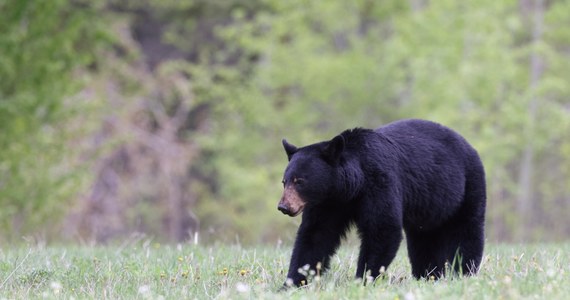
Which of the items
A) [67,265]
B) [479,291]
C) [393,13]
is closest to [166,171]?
[393,13]

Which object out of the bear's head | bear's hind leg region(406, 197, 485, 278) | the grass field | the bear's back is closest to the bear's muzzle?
the bear's head

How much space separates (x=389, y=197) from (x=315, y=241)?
0.60 metres

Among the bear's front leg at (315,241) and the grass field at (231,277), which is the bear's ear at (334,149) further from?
the grass field at (231,277)

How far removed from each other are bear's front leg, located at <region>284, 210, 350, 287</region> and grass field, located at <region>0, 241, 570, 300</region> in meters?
0.17

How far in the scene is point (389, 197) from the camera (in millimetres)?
5957

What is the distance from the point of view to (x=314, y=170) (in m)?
6.03

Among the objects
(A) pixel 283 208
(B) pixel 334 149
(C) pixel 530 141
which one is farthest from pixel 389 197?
(C) pixel 530 141

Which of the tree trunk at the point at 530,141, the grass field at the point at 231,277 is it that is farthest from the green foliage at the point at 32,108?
the tree trunk at the point at 530,141

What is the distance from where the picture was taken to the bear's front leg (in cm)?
612

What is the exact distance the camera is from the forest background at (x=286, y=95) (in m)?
22.7

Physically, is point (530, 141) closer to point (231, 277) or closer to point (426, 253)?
point (426, 253)

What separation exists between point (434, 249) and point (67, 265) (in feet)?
9.24

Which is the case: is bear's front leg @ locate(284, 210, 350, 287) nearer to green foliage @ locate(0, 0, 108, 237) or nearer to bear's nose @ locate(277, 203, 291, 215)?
bear's nose @ locate(277, 203, 291, 215)

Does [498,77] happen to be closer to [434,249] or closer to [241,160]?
[241,160]
